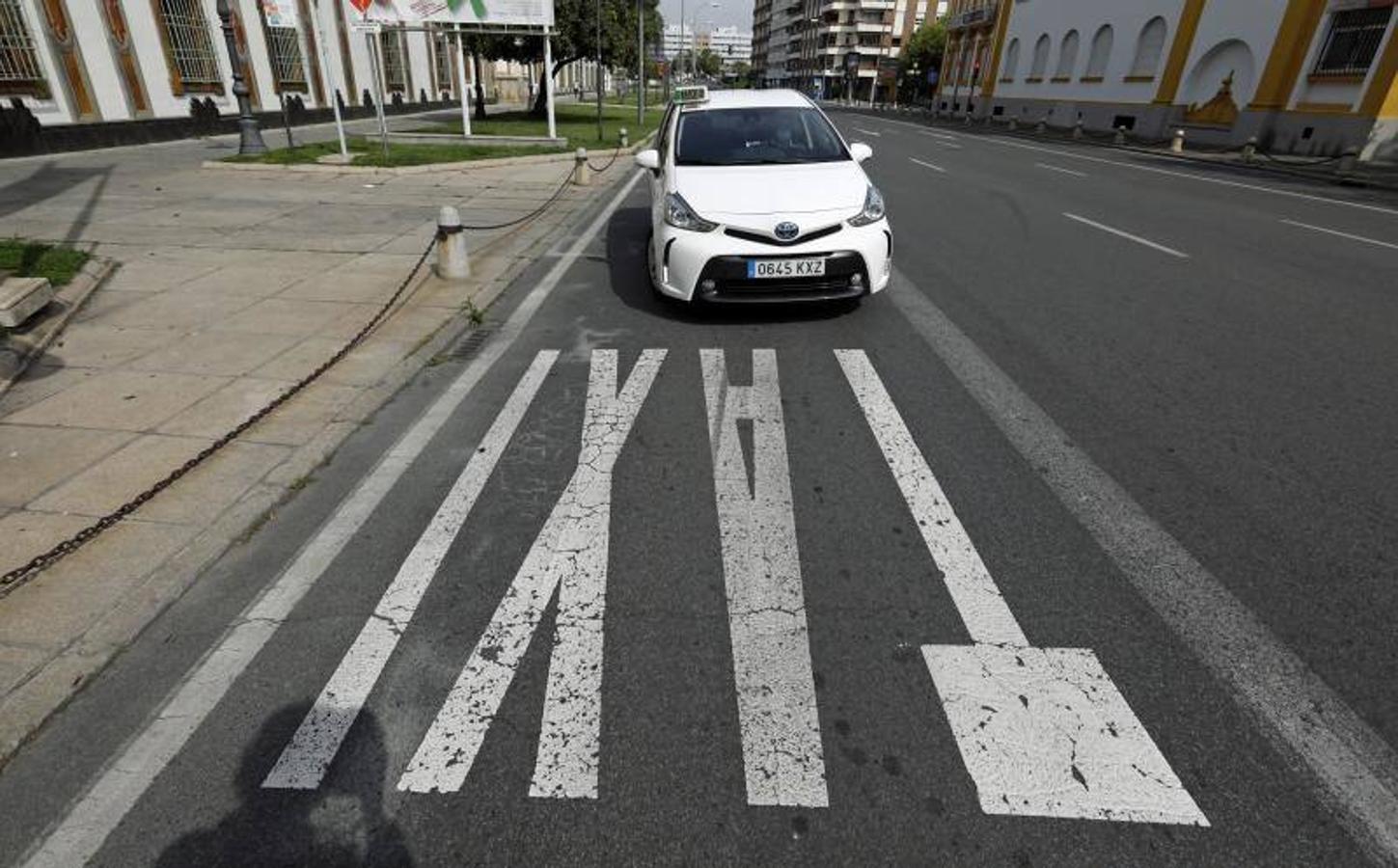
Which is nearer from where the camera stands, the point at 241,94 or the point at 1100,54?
the point at 241,94

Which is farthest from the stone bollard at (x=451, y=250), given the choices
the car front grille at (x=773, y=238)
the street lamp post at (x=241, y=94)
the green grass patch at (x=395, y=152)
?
the street lamp post at (x=241, y=94)

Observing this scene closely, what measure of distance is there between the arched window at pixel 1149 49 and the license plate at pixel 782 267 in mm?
36494

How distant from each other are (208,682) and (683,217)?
4.41 meters

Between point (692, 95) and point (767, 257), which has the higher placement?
point (692, 95)

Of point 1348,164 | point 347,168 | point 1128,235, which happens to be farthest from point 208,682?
point 1348,164

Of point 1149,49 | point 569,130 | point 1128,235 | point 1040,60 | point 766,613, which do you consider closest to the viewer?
point 766,613

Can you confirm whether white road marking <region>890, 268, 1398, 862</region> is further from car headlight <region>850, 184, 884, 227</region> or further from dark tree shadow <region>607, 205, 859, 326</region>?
dark tree shadow <region>607, 205, 859, 326</region>

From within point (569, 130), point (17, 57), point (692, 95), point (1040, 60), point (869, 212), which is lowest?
point (569, 130)

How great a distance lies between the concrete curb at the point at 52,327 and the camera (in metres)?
4.78

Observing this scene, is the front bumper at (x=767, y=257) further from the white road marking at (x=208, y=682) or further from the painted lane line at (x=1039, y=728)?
the painted lane line at (x=1039, y=728)

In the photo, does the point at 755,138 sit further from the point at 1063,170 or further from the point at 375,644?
the point at 1063,170

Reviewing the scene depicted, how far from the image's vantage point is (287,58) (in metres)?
24.5

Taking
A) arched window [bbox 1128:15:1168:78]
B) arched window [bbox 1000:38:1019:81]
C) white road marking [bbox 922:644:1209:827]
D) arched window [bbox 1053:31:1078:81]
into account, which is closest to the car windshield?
white road marking [bbox 922:644:1209:827]

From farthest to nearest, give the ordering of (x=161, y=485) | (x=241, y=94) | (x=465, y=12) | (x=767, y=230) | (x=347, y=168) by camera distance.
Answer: (x=465, y=12) → (x=241, y=94) → (x=347, y=168) → (x=767, y=230) → (x=161, y=485)
